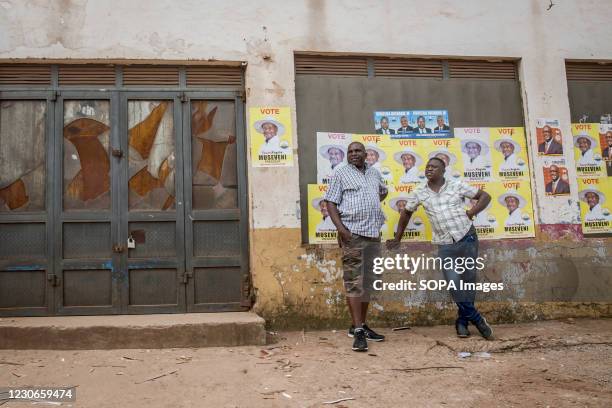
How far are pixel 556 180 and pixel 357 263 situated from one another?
2891 millimetres

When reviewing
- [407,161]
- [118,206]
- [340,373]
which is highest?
[407,161]

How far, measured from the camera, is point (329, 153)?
18.7 ft

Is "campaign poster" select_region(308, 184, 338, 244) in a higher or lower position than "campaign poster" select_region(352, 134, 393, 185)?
lower

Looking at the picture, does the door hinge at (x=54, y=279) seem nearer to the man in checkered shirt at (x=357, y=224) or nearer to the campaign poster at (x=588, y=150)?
the man in checkered shirt at (x=357, y=224)

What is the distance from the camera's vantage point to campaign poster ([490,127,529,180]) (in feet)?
19.6

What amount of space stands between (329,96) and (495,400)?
11.9 feet

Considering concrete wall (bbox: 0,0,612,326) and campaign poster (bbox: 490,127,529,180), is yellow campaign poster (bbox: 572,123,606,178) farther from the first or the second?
campaign poster (bbox: 490,127,529,180)

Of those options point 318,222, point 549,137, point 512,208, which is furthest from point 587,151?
point 318,222

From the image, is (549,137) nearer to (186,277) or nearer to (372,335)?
(372,335)

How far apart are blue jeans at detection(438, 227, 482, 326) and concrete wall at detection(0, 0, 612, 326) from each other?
112cm

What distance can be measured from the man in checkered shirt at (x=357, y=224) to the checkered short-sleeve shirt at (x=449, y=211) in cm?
56

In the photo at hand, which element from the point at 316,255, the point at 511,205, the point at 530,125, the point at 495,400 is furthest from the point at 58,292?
the point at 530,125

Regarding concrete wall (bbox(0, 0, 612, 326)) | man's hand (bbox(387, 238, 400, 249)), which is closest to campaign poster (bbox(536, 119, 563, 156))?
concrete wall (bbox(0, 0, 612, 326))

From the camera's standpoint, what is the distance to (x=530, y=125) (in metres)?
6.04
